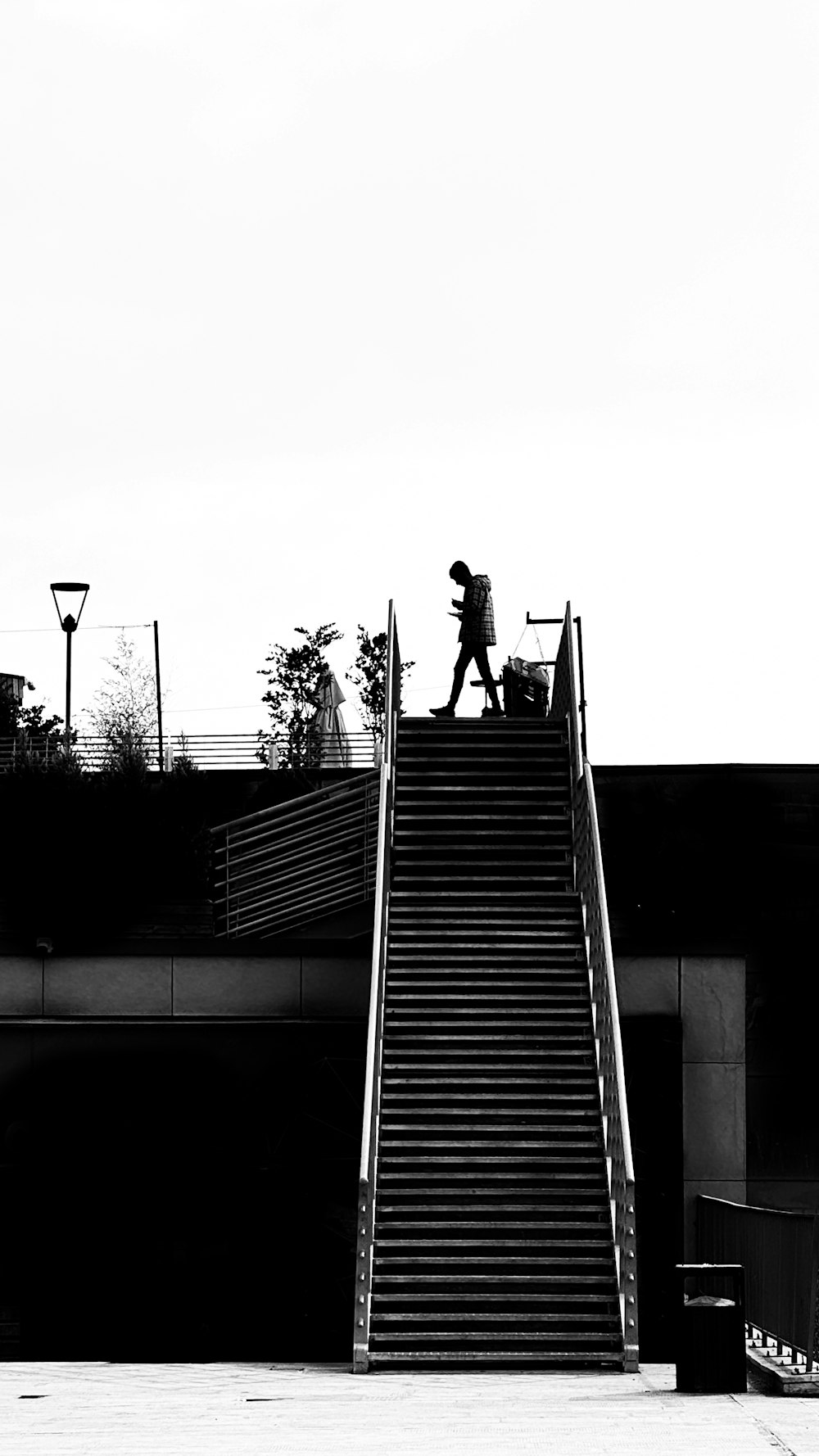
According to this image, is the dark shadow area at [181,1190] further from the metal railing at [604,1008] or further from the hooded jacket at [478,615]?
the hooded jacket at [478,615]

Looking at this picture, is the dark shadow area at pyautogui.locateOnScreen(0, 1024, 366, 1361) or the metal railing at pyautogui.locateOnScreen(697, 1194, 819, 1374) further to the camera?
the dark shadow area at pyautogui.locateOnScreen(0, 1024, 366, 1361)

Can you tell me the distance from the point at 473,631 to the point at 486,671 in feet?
1.68

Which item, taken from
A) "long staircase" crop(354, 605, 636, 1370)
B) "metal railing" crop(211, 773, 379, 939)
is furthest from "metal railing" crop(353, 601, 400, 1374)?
"metal railing" crop(211, 773, 379, 939)

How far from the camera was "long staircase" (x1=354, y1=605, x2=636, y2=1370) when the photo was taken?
50.4 ft

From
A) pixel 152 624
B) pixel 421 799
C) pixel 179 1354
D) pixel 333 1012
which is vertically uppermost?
pixel 152 624

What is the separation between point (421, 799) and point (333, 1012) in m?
2.52

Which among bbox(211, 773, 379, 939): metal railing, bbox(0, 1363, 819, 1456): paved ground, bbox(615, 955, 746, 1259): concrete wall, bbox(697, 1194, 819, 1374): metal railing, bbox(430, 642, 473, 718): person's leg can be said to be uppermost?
bbox(430, 642, 473, 718): person's leg

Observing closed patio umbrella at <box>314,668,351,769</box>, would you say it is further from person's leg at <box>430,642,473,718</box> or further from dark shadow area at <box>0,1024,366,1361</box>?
dark shadow area at <box>0,1024,366,1361</box>

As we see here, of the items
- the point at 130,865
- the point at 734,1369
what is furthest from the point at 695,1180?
the point at 130,865

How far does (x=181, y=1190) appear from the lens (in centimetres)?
1948

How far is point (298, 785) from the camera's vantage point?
3359cm

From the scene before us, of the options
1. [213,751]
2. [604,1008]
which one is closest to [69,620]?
[213,751]

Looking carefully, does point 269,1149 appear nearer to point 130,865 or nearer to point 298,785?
point 130,865

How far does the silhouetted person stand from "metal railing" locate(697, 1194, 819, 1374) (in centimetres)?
927
